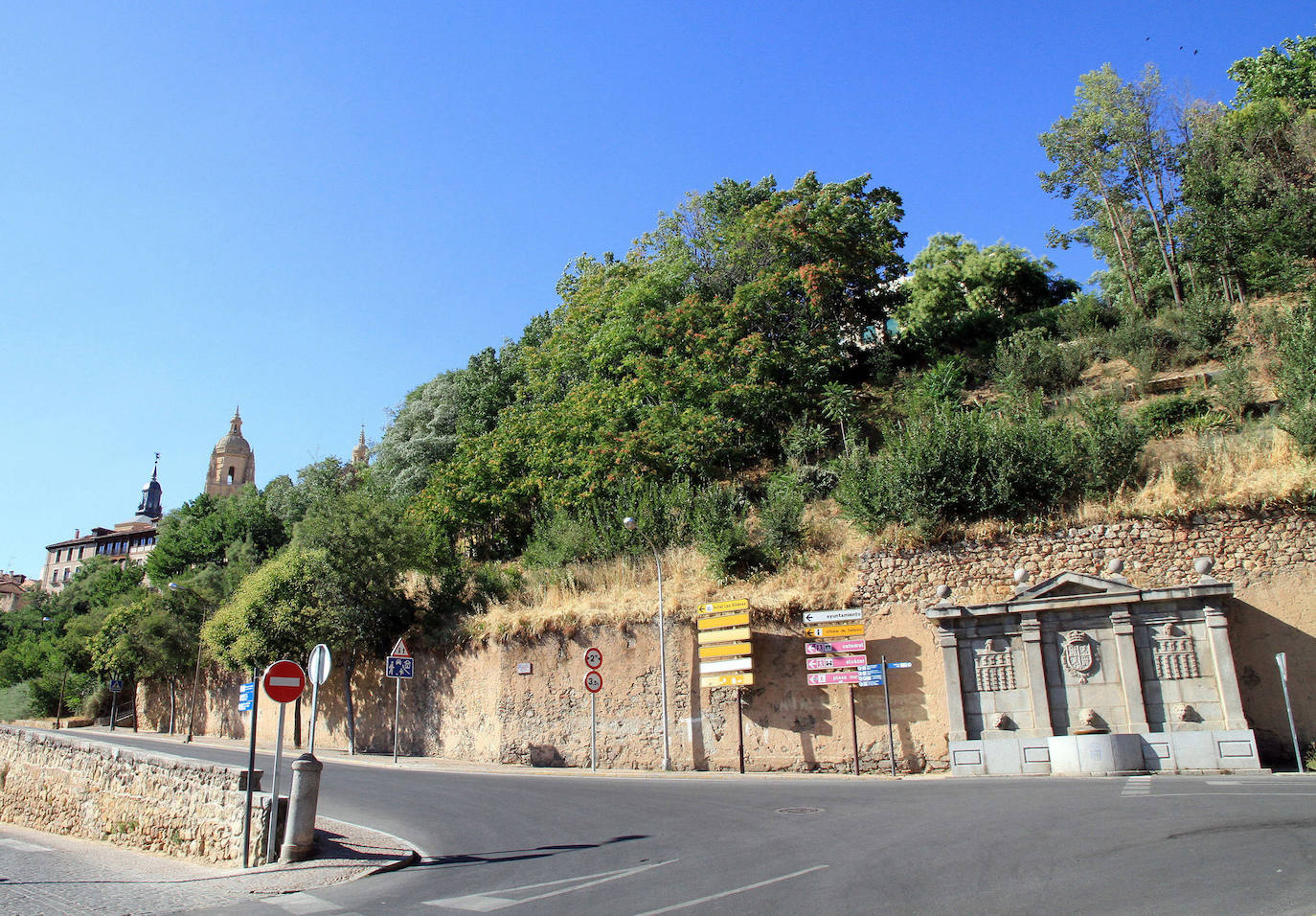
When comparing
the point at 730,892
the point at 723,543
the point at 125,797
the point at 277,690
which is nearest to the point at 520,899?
the point at 730,892

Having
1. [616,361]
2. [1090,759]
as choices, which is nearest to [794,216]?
[616,361]

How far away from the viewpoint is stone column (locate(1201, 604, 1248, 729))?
1525 cm

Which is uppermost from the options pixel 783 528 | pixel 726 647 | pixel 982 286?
pixel 982 286

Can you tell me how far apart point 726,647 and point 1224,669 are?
9692mm

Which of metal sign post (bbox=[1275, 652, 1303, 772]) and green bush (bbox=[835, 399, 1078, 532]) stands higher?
green bush (bbox=[835, 399, 1078, 532])

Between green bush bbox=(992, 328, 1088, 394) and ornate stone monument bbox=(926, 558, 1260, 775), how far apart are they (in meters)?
13.3

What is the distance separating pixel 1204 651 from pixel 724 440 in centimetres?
1500

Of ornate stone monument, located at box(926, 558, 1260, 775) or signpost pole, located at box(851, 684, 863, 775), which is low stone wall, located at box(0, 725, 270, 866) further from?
ornate stone monument, located at box(926, 558, 1260, 775)

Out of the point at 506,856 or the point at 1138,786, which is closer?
the point at 506,856

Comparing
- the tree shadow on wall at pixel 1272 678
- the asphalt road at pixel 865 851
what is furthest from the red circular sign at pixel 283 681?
the tree shadow on wall at pixel 1272 678

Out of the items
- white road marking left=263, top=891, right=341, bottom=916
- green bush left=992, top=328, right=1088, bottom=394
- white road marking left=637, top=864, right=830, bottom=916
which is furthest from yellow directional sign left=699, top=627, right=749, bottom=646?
green bush left=992, top=328, right=1088, bottom=394

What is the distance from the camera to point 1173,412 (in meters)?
23.5

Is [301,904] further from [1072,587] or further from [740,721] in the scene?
[1072,587]

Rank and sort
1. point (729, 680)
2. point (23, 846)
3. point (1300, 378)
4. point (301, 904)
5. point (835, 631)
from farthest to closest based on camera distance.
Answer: point (1300, 378), point (729, 680), point (835, 631), point (23, 846), point (301, 904)
